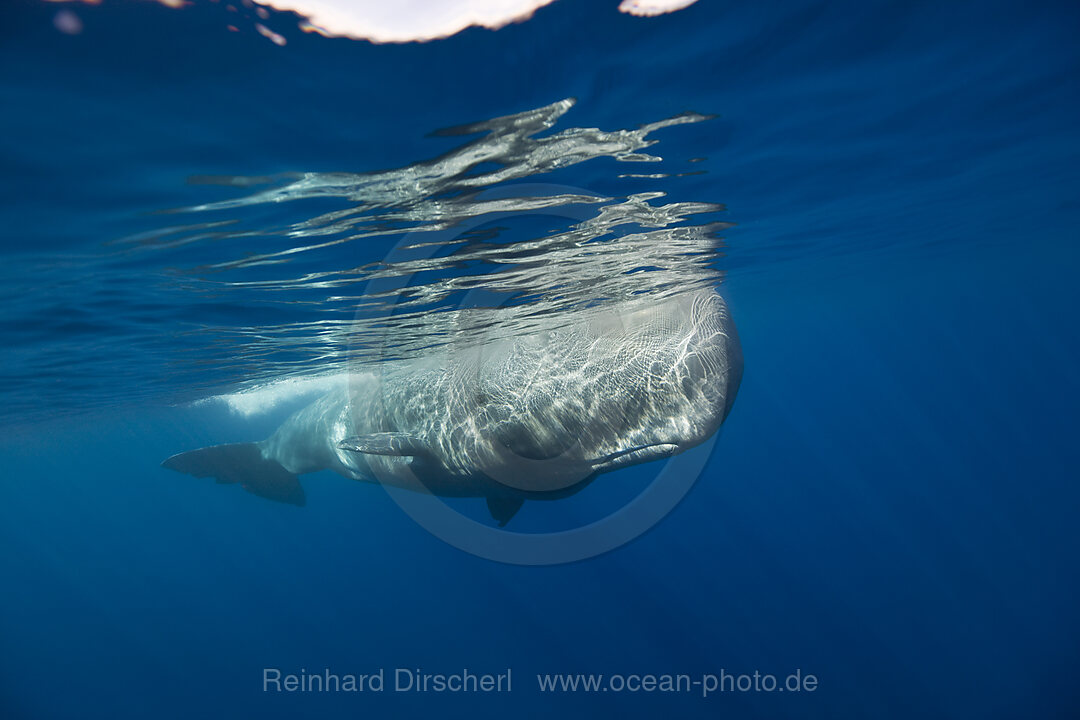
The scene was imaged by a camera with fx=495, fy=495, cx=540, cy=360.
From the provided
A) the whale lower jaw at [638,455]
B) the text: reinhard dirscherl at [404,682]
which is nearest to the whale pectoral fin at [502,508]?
the whale lower jaw at [638,455]

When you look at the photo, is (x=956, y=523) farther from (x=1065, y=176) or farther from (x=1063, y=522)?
(x=1065, y=176)

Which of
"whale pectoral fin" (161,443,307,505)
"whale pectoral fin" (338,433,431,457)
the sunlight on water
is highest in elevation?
the sunlight on water

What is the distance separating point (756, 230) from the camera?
11.6 meters

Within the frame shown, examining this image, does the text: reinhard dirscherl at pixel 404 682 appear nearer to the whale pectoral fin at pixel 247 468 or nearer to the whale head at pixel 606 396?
the whale pectoral fin at pixel 247 468

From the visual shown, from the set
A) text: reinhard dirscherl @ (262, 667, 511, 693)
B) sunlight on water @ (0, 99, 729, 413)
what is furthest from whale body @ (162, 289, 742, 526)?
text: reinhard dirscherl @ (262, 667, 511, 693)

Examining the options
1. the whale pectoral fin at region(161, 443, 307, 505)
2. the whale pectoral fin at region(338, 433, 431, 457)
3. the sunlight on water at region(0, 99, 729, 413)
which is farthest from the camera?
the whale pectoral fin at region(161, 443, 307, 505)

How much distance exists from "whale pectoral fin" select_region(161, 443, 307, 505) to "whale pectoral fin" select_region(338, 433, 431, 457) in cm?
689

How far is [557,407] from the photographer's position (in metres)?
5.44

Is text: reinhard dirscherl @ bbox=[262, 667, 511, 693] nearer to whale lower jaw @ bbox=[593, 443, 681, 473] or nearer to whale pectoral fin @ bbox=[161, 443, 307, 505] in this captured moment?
whale pectoral fin @ bbox=[161, 443, 307, 505]

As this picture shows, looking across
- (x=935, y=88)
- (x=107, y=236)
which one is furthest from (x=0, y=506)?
(x=935, y=88)

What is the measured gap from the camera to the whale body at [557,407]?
4.81m

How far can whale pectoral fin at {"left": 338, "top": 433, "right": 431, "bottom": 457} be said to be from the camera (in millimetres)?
6164

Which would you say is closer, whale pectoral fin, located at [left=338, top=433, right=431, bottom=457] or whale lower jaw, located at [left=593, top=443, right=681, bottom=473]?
whale lower jaw, located at [left=593, top=443, right=681, bottom=473]

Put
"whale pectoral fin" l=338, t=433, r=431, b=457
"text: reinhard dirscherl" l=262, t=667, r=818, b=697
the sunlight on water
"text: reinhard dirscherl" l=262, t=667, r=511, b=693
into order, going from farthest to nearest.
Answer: "text: reinhard dirscherl" l=262, t=667, r=511, b=693 → "text: reinhard dirscherl" l=262, t=667, r=818, b=697 → "whale pectoral fin" l=338, t=433, r=431, b=457 → the sunlight on water
